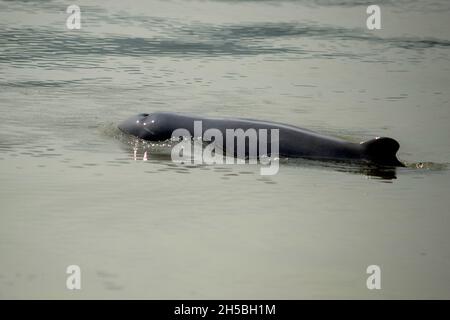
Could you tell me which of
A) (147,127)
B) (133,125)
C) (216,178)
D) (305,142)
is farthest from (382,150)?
(133,125)

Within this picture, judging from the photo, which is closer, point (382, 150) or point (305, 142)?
point (382, 150)

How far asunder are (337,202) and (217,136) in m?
2.77

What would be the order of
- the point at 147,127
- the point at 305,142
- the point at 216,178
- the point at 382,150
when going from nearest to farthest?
the point at 216,178 → the point at 382,150 → the point at 305,142 → the point at 147,127

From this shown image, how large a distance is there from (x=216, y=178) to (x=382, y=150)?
2173 mm

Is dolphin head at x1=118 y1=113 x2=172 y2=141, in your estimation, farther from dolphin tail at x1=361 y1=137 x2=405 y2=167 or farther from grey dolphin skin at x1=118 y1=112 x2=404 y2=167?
dolphin tail at x1=361 y1=137 x2=405 y2=167

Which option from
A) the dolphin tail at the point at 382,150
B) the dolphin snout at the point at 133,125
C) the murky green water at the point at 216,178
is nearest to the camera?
the murky green water at the point at 216,178

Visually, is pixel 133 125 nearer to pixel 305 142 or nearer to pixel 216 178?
pixel 305 142

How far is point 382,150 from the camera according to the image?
42.6ft

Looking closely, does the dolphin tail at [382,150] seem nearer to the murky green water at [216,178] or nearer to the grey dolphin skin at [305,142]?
the grey dolphin skin at [305,142]

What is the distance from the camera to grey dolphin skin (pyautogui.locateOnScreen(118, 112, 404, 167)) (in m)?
13.1

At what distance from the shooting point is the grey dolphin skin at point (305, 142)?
13062mm

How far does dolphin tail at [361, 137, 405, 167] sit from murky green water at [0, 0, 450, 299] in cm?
21

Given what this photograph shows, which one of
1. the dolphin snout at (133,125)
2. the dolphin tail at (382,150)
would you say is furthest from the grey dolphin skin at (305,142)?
the dolphin snout at (133,125)
